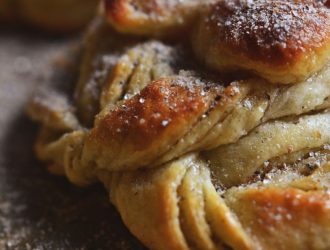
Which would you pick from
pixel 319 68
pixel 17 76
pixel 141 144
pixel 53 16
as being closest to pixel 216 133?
pixel 141 144

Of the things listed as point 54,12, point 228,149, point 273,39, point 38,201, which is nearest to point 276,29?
point 273,39

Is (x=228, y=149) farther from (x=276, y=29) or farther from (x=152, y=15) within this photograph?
(x=152, y=15)

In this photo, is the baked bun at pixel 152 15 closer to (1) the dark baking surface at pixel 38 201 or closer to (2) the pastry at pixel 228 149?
(2) the pastry at pixel 228 149

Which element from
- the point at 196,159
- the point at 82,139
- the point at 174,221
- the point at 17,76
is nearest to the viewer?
the point at 174,221

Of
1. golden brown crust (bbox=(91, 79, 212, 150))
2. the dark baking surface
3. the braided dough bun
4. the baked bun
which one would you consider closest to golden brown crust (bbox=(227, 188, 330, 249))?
golden brown crust (bbox=(91, 79, 212, 150))

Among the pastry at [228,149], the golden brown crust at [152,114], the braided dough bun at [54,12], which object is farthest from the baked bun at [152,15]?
the braided dough bun at [54,12]

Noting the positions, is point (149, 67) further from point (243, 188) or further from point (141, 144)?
point (243, 188)
